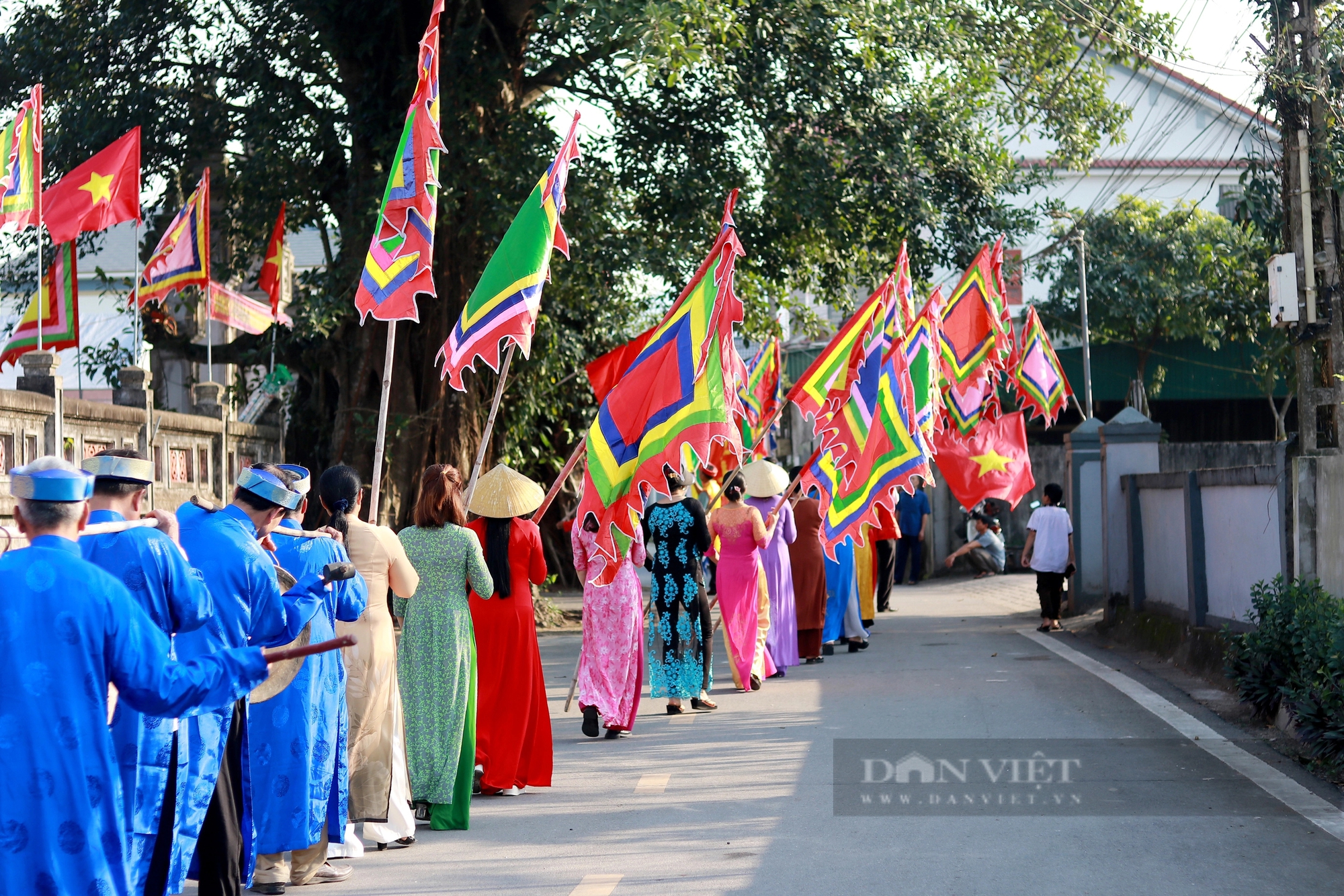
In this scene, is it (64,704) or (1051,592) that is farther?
(1051,592)

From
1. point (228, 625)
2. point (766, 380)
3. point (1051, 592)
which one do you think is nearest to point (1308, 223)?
point (1051, 592)

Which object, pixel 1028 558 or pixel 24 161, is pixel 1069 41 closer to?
pixel 1028 558

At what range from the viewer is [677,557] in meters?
10.2

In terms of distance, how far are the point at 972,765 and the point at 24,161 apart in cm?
899

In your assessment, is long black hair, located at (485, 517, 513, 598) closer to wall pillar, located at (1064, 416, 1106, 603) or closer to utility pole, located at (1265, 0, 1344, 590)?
utility pole, located at (1265, 0, 1344, 590)

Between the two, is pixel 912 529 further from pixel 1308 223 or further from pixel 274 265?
pixel 1308 223

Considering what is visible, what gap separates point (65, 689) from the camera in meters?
3.71

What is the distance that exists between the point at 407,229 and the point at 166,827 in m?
4.47

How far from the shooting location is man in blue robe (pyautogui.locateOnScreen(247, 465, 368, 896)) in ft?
18.6

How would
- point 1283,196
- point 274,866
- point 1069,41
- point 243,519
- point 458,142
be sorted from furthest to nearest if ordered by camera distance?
1. point 1069,41
2. point 458,142
3. point 1283,196
4. point 274,866
5. point 243,519

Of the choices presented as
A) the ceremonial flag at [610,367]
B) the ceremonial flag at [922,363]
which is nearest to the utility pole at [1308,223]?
the ceremonial flag at [922,363]

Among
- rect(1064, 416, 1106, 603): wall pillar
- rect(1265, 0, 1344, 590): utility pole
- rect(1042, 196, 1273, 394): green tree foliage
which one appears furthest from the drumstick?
rect(1042, 196, 1273, 394): green tree foliage

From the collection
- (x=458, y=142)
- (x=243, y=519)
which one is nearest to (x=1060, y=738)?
(x=243, y=519)

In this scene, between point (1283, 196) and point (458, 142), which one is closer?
point (1283, 196)
